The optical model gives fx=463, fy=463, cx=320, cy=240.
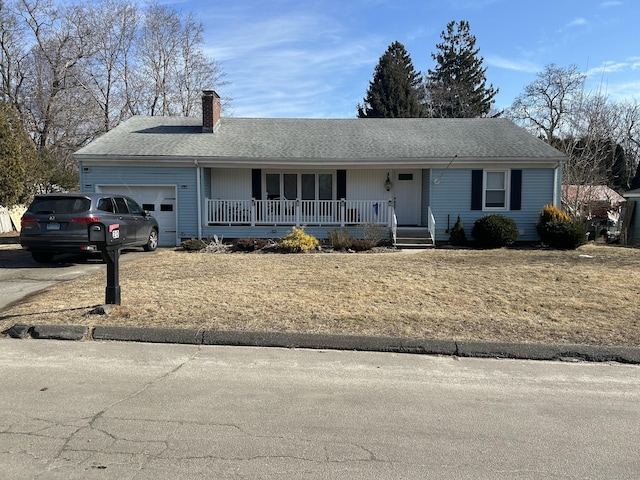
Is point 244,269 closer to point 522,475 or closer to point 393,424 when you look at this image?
point 393,424

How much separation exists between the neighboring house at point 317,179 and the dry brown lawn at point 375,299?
15.8 feet

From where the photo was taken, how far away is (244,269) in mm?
10336

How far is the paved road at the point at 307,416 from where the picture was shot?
10.1 feet

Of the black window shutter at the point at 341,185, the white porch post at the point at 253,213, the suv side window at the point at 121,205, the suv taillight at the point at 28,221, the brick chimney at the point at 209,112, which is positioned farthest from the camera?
the brick chimney at the point at 209,112

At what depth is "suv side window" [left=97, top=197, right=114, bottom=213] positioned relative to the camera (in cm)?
1136

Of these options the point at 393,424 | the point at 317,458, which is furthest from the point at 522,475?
the point at 317,458

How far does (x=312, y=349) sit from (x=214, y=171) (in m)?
13.1

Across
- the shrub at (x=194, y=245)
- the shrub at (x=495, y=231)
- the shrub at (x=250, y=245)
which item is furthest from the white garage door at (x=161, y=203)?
the shrub at (x=495, y=231)

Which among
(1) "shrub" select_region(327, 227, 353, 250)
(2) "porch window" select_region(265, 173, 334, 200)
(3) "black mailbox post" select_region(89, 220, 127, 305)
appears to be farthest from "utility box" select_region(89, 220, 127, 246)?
(2) "porch window" select_region(265, 173, 334, 200)

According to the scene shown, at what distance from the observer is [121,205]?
1239cm

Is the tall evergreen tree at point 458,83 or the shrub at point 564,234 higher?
the tall evergreen tree at point 458,83

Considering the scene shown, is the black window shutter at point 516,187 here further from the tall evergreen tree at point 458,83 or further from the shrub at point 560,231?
the tall evergreen tree at point 458,83

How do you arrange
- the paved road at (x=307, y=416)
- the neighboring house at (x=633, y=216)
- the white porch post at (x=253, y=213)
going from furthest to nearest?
the neighboring house at (x=633, y=216)
the white porch post at (x=253, y=213)
the paved road at (x=307, y=416)

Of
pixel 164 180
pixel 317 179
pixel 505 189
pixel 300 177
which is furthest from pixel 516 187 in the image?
pixel 164 180
